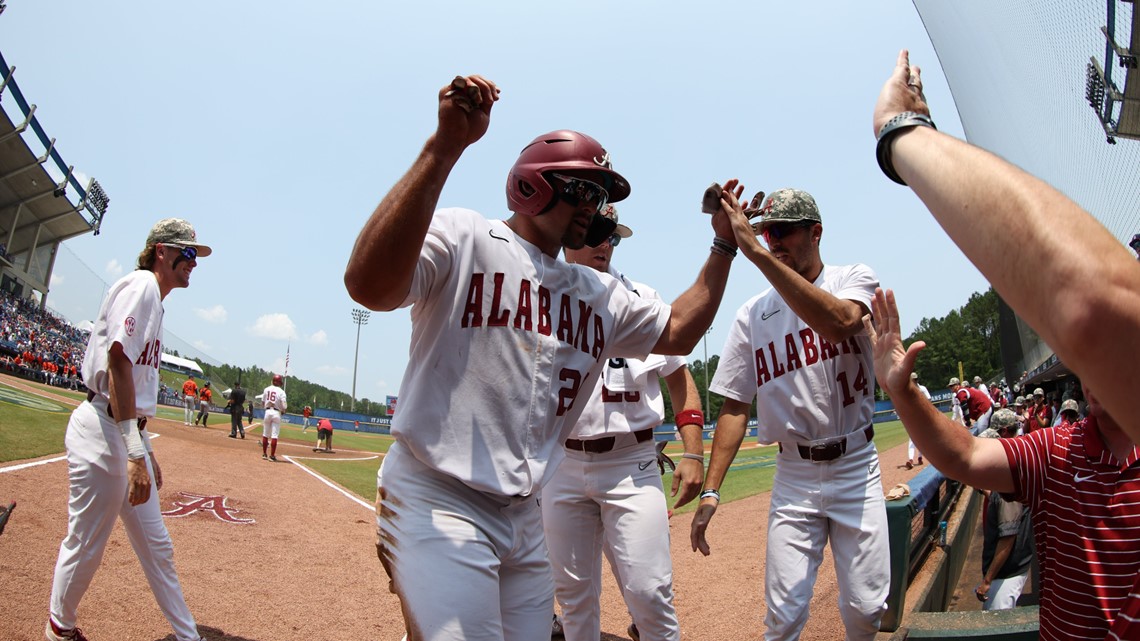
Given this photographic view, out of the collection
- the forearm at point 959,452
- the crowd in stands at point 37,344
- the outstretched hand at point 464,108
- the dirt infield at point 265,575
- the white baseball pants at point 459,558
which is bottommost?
the dirt infield at point 265,575

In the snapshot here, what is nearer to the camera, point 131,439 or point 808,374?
point 808,374

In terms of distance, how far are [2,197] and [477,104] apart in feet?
167

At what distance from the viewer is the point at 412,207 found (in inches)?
73.3

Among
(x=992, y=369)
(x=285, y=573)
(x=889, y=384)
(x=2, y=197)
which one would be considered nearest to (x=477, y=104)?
(x=889, y=384)

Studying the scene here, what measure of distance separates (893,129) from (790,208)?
279 cm

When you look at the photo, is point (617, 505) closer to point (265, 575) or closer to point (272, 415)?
point (265, 575)

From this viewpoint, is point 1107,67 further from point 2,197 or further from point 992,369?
point 992,369

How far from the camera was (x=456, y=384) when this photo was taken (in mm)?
2223

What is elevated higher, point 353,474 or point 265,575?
point 353,474

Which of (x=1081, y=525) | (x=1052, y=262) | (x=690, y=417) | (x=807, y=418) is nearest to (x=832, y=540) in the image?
(x=807, y=418)

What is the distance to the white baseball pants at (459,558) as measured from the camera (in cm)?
202

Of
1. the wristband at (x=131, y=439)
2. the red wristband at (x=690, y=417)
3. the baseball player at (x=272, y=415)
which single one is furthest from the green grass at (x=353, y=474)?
the red wristband at (x=690, y=417)

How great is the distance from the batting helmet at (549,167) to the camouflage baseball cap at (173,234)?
2.83 metres

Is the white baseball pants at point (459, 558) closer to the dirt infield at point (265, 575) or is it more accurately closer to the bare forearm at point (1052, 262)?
the bare forearm at point (1052, 262)
